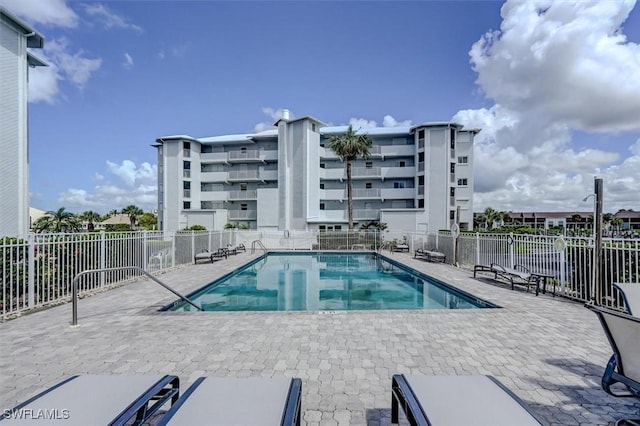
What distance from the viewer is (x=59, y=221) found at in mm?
32469

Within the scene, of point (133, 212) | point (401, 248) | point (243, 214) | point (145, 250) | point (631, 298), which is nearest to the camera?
point (631, 298)

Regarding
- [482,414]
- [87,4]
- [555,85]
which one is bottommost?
[482,414]

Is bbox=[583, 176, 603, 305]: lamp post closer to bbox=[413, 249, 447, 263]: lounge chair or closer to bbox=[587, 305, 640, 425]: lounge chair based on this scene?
bbox=[587, 305, 640, 425]: lounge chair

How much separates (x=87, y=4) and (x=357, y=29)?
1053 centimetres

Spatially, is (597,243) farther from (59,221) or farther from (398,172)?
(59,221)

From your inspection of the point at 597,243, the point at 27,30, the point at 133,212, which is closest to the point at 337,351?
the point at 597,243

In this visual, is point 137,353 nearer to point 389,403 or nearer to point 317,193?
point 389,403

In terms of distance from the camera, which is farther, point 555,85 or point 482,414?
point 555,85

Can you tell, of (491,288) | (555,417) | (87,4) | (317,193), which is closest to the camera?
(555,417)

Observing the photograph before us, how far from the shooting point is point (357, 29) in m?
13.8

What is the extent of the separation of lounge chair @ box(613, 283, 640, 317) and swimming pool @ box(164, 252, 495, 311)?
3829 mm

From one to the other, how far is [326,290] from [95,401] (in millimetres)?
9841

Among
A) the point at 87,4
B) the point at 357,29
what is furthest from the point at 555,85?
the point at 87,4

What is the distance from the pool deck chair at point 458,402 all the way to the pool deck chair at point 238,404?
920 millimetres
